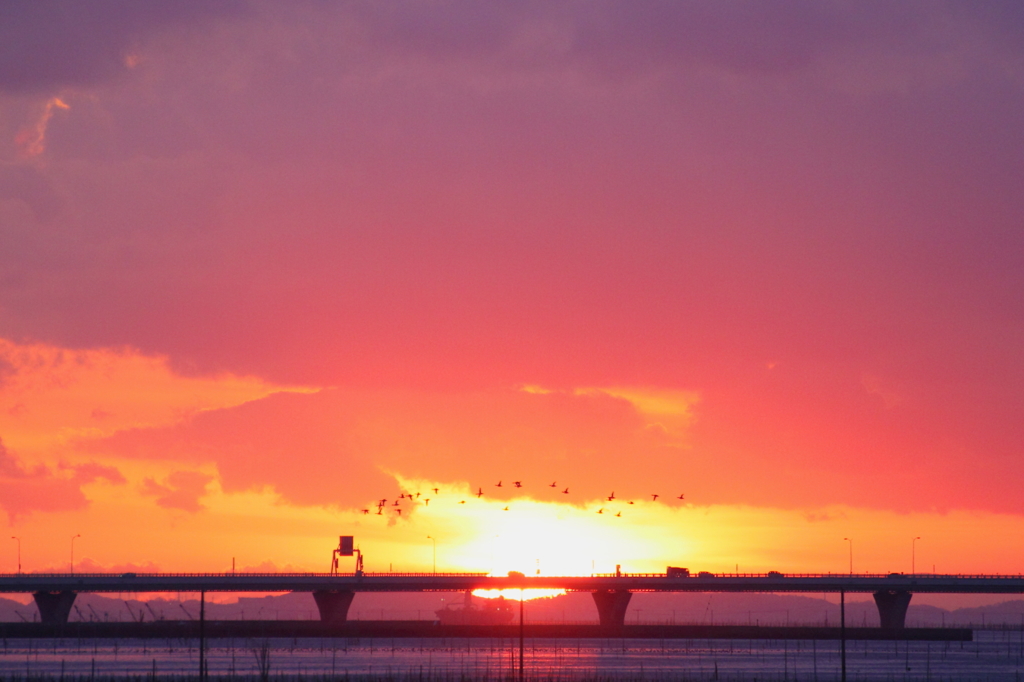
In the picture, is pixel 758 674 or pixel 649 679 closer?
pixel 649 679

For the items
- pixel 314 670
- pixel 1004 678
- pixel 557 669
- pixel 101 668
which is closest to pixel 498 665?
pixel 557 669

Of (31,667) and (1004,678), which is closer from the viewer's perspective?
(1004,678)

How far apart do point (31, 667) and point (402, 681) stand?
7409 centimetres

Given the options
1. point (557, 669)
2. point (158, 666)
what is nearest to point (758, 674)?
point (557, 669)

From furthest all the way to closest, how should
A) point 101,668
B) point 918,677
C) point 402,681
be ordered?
1. point 101,668
2. point 918,677
3. point 402,681

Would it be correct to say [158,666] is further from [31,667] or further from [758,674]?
[758,674]

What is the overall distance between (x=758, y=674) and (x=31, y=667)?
4016 inches

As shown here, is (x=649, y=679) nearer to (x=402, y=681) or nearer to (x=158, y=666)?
(x=402, y=681)

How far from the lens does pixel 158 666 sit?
199875 millimetres

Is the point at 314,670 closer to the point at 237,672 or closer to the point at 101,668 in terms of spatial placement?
the point at 237,672

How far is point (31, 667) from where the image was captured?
644 ft

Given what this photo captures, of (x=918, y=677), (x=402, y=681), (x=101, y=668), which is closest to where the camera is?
(x=402, y=681)

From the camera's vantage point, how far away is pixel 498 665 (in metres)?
195

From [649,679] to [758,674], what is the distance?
103 feet
